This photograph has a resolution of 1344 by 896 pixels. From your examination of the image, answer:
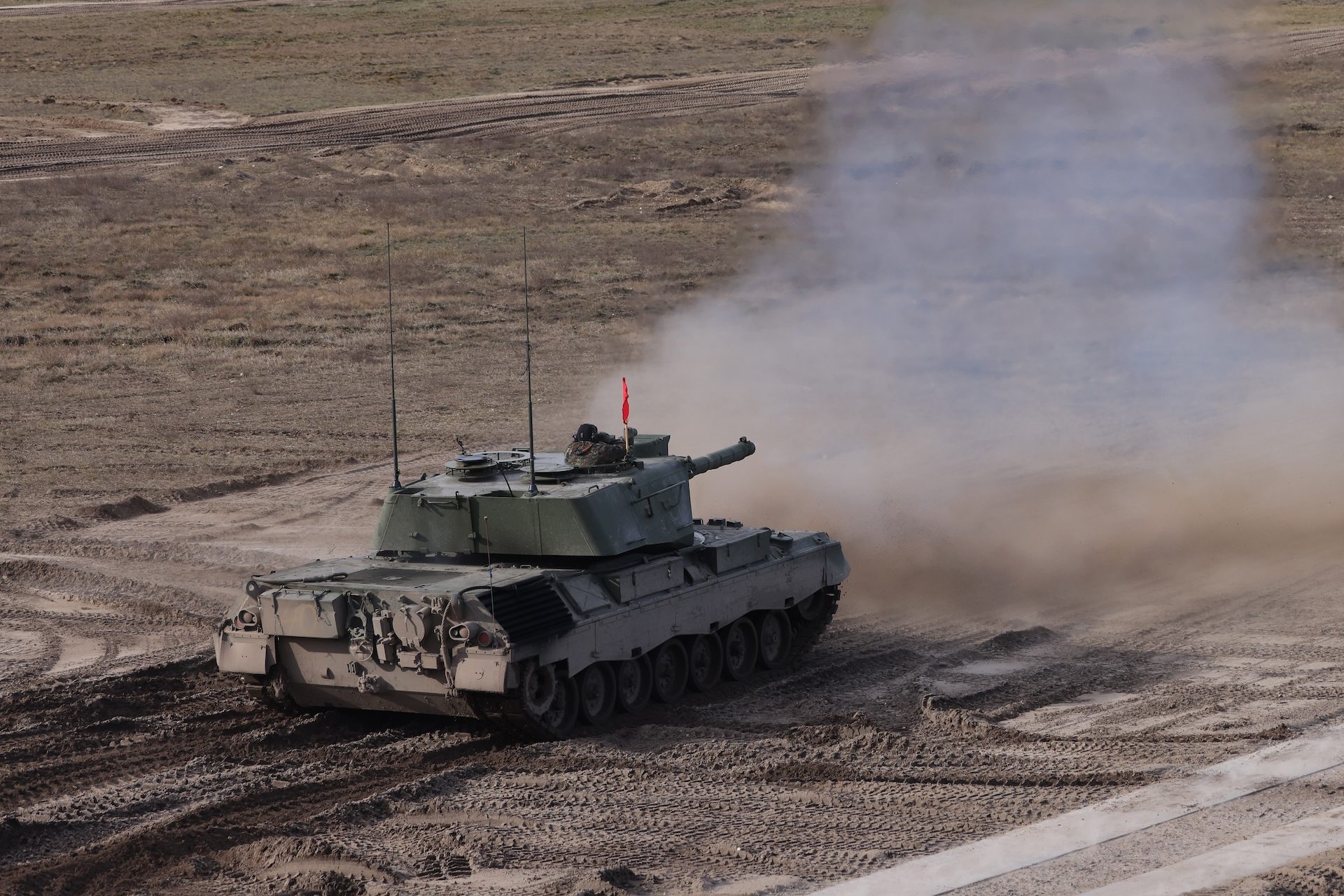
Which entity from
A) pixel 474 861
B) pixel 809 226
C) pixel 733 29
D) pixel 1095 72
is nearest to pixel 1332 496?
pixel 1095 72

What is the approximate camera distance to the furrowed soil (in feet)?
34.7

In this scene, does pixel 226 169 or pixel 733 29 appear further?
pixel 733 29

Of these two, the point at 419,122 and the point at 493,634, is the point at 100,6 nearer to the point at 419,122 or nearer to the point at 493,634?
the point at 419,122

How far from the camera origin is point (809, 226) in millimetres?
21766

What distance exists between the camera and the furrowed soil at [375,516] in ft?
34.7

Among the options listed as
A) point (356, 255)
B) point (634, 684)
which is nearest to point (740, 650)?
point (634, 684)

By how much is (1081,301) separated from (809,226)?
7011 mm

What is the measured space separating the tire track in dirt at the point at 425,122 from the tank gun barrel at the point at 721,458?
91.5ft

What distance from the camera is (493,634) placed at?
11.9 meters

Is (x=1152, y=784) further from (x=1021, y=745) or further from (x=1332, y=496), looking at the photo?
(x=1332, y=496)

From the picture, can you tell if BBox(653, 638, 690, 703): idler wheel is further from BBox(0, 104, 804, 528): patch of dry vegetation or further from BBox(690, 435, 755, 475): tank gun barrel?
BBox(0, 104, 804, 528): patch of dry vegetation

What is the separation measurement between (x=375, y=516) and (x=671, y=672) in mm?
6160

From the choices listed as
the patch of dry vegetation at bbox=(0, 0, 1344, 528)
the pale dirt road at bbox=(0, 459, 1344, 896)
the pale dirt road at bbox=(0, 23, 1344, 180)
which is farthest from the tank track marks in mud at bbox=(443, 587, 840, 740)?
the pale dirt road at bbox=(0, 23, 1344, 180)

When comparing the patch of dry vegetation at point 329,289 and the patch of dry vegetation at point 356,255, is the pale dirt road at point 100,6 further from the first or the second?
the patch of dry vegetation at point 329,289
